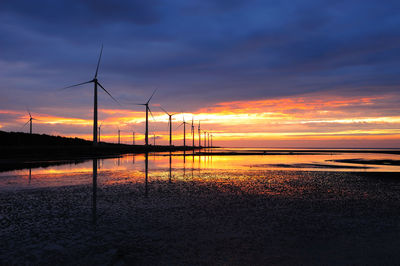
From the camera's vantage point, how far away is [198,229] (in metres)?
9.44

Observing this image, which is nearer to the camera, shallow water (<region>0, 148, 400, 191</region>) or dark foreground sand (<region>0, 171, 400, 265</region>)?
dark foreground sand (<region>0, 171, 400, 265</region>)

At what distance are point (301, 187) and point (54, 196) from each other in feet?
48.1

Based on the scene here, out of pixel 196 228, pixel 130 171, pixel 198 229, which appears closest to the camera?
pixel 198 229

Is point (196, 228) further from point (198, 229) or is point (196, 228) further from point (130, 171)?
point (130, 171)

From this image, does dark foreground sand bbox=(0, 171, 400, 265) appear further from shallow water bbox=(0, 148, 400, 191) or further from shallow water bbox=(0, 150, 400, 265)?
shallow water bbox=(0, 148, 400, 191)

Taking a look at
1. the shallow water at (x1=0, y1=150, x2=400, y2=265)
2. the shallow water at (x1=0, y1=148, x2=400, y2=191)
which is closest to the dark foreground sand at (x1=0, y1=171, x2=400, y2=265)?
the shallow water at (x1=0, y1=150, x2=400, y2=265)

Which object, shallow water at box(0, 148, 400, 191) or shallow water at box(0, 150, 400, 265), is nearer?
shallow water at box(0, 150, 400, 265)

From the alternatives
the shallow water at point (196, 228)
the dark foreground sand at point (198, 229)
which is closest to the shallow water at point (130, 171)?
the shallow water at point (196, 228)

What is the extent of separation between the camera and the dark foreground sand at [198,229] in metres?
7.27

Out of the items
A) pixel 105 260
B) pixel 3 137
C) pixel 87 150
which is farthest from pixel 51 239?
pixel 3 137

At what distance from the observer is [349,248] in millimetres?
7938

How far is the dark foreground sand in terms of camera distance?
7.27 meters

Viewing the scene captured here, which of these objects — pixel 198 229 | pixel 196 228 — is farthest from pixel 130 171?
pixel 198 229

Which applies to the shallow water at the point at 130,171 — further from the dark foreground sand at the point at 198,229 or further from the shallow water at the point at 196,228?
the dark foreground sand at the point at 198,229
